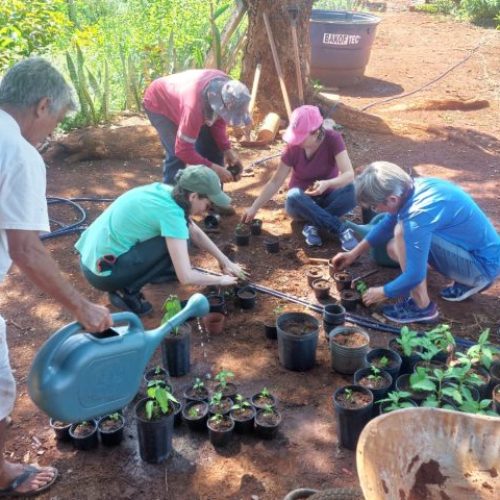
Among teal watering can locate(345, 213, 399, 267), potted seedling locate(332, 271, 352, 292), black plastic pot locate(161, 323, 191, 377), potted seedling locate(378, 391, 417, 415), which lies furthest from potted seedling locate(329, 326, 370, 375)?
teal watering can locate(345, 213, 399, 267)

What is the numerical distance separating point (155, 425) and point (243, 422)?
0.50 metres

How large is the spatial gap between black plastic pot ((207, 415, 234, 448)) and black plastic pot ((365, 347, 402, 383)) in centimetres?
91

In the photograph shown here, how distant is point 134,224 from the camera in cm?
378

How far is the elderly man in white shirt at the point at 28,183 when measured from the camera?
206 centimetres

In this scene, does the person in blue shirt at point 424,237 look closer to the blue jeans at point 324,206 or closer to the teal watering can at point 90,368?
the blue jeans at point 324,206

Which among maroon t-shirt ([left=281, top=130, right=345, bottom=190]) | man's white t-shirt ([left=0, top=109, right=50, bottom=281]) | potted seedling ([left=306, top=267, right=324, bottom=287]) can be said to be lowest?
potted seedling ([left=306, top=267, right=324, bottom=287])

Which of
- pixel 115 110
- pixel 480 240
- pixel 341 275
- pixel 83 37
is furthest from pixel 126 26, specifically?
pixel 480 240

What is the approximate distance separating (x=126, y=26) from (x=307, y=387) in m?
7.96

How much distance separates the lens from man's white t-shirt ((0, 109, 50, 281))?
6.68 feet

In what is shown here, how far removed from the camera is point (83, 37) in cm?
693

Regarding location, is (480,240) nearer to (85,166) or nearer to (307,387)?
(307,387)

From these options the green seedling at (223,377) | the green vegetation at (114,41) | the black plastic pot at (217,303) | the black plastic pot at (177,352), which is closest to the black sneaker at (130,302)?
the black plastic pot at (217,303)

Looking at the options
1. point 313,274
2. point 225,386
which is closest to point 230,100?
point 313,274

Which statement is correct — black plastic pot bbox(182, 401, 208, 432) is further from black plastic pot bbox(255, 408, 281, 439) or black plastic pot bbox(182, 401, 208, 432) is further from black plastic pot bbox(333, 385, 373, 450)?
black plastic pot bbox(333, 385, 373, 450)
